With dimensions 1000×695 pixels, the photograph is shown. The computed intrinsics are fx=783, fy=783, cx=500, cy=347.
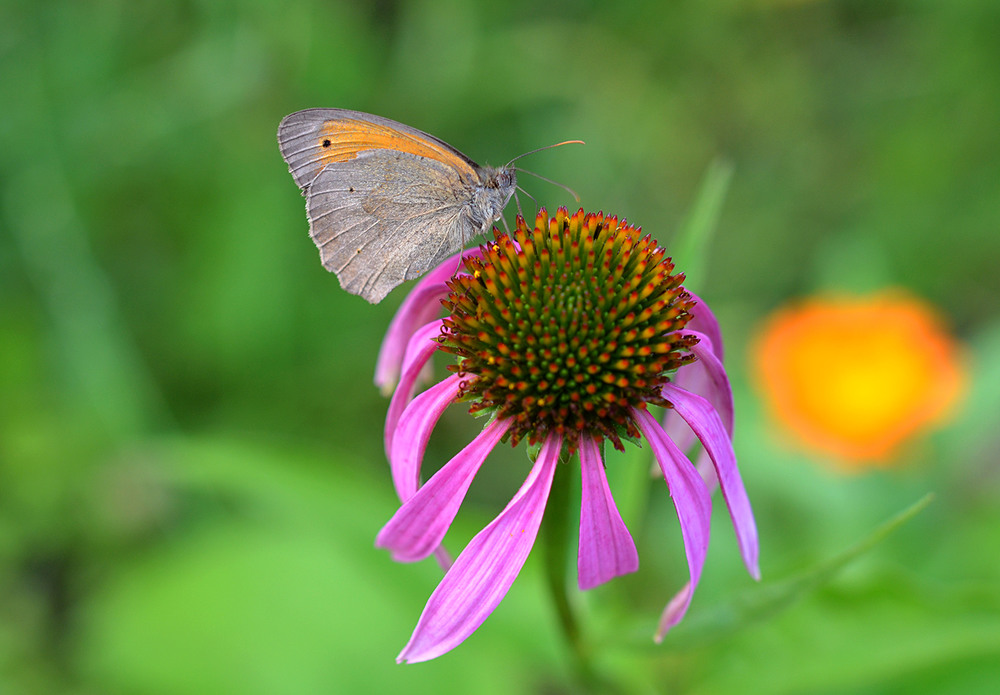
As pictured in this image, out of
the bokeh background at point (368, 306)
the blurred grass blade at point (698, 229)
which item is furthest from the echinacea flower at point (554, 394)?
the bokeh background at point (368, 306)

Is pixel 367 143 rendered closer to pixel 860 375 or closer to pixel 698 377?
pixel 698 377

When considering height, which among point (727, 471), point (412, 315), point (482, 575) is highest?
point (412, 315)

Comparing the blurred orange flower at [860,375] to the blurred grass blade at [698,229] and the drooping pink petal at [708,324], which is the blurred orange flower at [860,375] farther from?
the drooping pink petal at [708,324]

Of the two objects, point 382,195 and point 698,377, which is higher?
point 382,195

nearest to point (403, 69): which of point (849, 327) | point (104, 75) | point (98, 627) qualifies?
point (104, 75)

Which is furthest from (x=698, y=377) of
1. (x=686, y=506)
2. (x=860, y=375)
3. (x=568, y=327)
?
(x=860, y=375)

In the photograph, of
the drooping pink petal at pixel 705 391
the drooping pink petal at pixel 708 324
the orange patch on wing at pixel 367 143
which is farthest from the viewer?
the orange patch on wing at pixel 367 143

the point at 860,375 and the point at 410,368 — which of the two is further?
the point at 860,375

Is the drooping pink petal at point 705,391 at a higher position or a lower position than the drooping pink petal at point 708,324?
lower

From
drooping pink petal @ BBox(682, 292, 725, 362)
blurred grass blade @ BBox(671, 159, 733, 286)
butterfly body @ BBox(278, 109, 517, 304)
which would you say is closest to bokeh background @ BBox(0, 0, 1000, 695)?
blurred grass blade @ BBox(671, 159, 733, 286)
